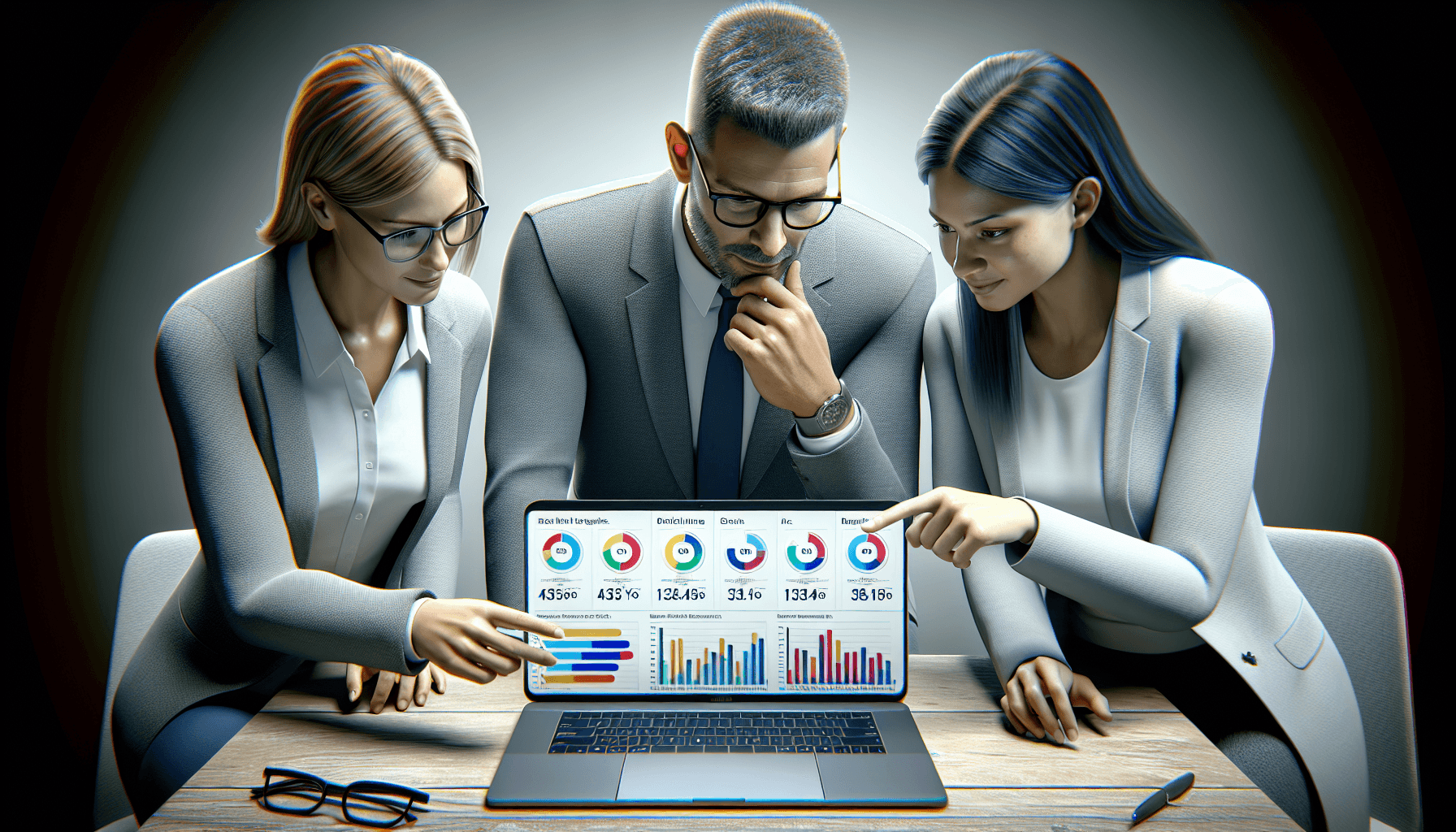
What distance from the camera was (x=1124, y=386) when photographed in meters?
1.41

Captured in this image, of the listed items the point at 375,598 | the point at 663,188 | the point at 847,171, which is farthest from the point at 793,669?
the point at 847,171

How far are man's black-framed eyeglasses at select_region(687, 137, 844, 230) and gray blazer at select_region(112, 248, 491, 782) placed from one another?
1.80 feet

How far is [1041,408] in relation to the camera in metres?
1.50

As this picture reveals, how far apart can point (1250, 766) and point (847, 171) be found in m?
2.09

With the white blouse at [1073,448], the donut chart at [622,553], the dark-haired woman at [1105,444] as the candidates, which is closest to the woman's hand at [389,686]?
the donut chart at [622,553]

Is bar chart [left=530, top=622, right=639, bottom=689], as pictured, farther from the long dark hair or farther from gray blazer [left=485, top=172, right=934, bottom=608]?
the long dark hair

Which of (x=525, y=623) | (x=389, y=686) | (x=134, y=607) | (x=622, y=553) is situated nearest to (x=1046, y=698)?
(x=622, y=553)

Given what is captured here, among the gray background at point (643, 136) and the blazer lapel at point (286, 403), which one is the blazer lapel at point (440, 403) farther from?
the gray background at point (643, 136)

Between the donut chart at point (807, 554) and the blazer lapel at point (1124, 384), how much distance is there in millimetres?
526

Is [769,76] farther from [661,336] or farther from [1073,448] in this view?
[1073,448]

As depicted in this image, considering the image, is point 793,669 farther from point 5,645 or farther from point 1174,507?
point 5,645

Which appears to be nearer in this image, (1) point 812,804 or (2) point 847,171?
(1) point 812,804

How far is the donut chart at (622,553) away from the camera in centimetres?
125

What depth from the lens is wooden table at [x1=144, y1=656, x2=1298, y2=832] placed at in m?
1.00
